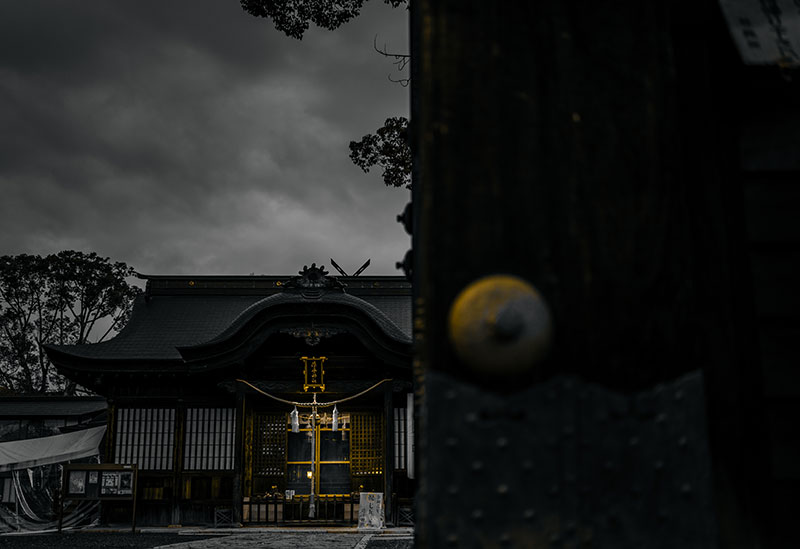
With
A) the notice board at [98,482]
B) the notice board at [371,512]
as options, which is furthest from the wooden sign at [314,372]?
the notice board at [98,482]

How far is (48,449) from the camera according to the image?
48.0ft

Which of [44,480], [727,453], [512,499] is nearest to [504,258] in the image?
[512,499]

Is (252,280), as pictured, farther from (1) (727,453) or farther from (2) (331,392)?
(1) (727,453)

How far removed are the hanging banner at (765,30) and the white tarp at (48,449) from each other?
1569 centimetres

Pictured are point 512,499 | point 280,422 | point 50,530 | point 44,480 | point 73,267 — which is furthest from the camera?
point 73,267

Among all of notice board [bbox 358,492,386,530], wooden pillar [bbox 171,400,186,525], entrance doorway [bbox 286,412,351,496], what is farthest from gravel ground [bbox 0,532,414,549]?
entrance doorway [bbox 286,412,351,496]

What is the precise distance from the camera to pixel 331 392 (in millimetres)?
14648

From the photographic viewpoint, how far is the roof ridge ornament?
1431cm

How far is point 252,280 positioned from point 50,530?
29.8 feet

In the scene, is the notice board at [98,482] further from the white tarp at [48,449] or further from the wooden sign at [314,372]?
the wooden sign at [314,372]

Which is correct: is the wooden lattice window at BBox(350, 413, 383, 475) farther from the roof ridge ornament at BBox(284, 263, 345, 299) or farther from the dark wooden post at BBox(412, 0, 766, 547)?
the dark wooden post at BBox(412, 0, 766, 547)

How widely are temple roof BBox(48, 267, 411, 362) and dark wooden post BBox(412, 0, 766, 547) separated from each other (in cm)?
1291

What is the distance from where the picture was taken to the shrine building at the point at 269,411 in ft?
46.1

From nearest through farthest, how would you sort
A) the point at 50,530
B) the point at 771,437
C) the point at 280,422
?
the point at 771,437 → the point at 50,530 → the point at 280,422
